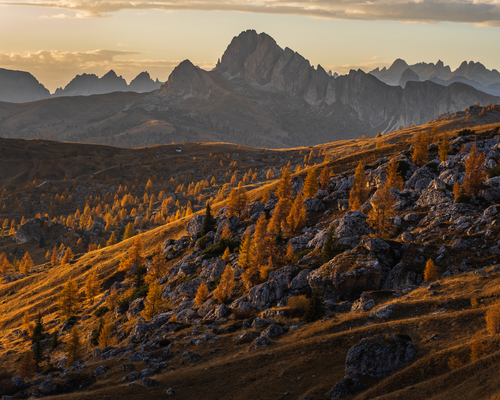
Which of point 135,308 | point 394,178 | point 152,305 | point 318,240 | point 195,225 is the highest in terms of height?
point 394,178

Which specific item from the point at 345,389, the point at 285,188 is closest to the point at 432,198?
the point at 285,188

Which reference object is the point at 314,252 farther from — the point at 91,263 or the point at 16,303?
the point at 16,303

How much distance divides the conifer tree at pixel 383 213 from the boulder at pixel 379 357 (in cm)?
3927

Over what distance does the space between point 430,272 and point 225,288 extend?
40396mm

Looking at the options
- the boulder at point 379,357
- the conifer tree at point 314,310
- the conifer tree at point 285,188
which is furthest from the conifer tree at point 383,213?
the conifer tree at point 285,188

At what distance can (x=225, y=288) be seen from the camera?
→ 82.8 m

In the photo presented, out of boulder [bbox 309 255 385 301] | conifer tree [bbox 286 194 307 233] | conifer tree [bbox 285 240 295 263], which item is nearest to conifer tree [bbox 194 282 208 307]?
conifer tree [bbox 285 240 295 263]

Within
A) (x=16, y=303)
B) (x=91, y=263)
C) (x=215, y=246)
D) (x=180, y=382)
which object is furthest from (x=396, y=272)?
(x=16, y=303)

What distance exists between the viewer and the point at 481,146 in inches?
4555

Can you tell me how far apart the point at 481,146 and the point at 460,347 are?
92861mm

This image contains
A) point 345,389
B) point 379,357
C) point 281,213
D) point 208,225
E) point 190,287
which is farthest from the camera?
point 208,225

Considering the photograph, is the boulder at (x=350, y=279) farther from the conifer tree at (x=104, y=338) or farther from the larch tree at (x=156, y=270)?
the larch tree at (x=156, y=270)

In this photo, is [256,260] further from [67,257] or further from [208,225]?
[67,257]

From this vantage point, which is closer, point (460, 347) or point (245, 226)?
point (460, 347)
